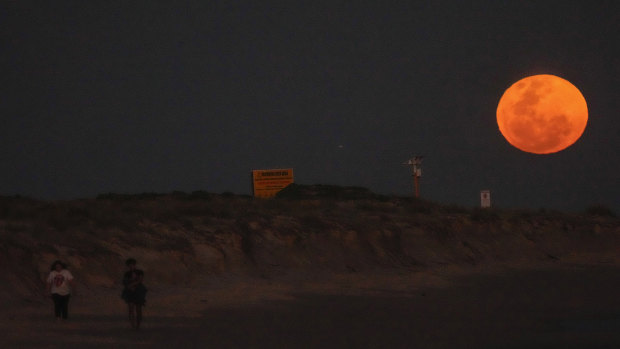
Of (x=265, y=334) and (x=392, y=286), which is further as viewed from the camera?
(x=392, y=286)

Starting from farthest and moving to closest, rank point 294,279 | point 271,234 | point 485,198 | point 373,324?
1. point 485,198
2. point 271,234
3. point 294,279
4. point 373,324

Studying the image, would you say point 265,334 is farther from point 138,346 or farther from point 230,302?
point 230,302

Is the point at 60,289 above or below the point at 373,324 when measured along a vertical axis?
above

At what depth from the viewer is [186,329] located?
687 inches

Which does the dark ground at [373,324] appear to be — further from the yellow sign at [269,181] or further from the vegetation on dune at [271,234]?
the yellow sign at [269,181]

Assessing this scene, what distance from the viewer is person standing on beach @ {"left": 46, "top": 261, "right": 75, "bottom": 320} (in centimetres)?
1733

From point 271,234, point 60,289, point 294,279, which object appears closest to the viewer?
point 60,289

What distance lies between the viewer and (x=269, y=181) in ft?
198

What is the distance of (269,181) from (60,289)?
4318 cm

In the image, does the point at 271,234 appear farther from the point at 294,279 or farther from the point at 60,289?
the point at 60,289

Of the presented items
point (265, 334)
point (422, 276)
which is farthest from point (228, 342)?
point (422, 276)

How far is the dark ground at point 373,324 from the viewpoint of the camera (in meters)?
16.1

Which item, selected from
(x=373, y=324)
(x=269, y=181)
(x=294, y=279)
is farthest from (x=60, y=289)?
(x=269, y=181)

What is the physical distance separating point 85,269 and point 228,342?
25.9 feet
